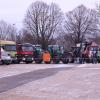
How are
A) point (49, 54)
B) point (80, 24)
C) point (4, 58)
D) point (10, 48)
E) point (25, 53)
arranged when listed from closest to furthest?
1. point (4, 58)
2. point (49, 54)
3. point (10, 48)
4. point (25, 53)
5. point (80, 24)

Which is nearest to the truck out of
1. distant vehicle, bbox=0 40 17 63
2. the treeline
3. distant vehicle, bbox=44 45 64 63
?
distant vehicle, bbox=0 40 17 63

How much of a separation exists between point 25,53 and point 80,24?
51.1 meters

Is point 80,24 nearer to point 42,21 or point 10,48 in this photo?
point 42,21

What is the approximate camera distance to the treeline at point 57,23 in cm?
9406

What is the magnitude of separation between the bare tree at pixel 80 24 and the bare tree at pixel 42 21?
10.1 ft

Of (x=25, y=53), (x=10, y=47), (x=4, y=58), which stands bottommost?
(x=4, y=58)

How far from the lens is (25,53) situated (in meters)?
44.2

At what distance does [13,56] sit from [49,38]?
54.6 m

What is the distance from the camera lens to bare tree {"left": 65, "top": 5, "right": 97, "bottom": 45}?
93.9 m

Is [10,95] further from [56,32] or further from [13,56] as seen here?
[56,32]

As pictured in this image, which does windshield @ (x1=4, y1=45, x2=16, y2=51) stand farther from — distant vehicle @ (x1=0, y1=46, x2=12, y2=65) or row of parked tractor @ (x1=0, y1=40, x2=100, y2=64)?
distant vehicle @ (x1=0, y1=46, x2=12, y2=65)

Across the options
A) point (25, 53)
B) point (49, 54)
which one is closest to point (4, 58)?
point (25, 53)

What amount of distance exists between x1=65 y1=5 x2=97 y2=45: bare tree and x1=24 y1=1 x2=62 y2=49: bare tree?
10.1ft

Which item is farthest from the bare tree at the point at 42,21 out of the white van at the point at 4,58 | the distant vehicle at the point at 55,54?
the white van at the point at 4,58
